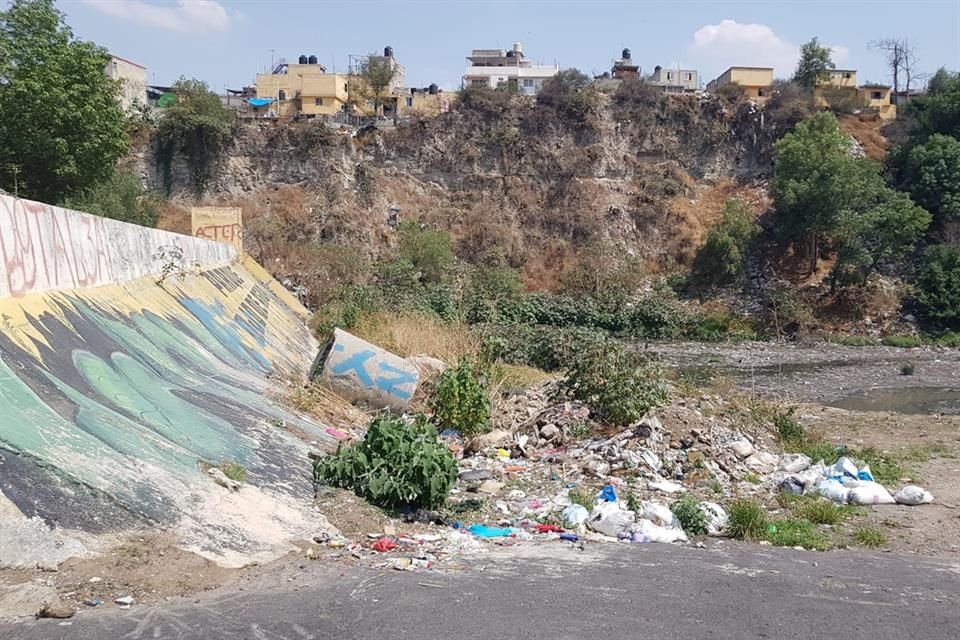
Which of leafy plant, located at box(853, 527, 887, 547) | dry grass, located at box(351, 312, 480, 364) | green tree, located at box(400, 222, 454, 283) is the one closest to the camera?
leafy plant, located at box(853, 527, 887, 547)

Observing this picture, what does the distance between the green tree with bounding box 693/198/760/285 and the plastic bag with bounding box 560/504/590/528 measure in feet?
92.2

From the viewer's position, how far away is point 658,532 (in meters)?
5.99

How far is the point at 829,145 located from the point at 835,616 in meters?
31.6

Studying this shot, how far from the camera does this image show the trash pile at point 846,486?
294 inches

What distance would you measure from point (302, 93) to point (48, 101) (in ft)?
81.0

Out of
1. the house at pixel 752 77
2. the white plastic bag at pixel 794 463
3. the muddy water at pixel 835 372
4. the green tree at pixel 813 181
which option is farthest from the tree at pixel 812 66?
the white plastic bag at pixel 794 463

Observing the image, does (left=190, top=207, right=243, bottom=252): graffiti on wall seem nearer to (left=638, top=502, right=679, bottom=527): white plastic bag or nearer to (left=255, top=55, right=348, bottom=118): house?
(left=638, top=502, right=679, bottom=527): white plastic bag

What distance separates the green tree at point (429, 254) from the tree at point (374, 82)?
12.8 m

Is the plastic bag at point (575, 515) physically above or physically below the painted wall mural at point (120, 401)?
below

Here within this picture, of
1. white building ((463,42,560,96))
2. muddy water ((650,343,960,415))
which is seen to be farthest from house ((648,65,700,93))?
muddy water ((650,343,960,415))

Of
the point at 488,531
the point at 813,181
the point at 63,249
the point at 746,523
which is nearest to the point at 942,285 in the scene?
the point at 813,181

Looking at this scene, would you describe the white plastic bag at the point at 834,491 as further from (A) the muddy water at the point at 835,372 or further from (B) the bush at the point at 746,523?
(A) the muddy water at the point at 835,372

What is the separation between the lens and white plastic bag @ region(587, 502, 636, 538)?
19.8 ft

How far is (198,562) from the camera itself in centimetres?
429
